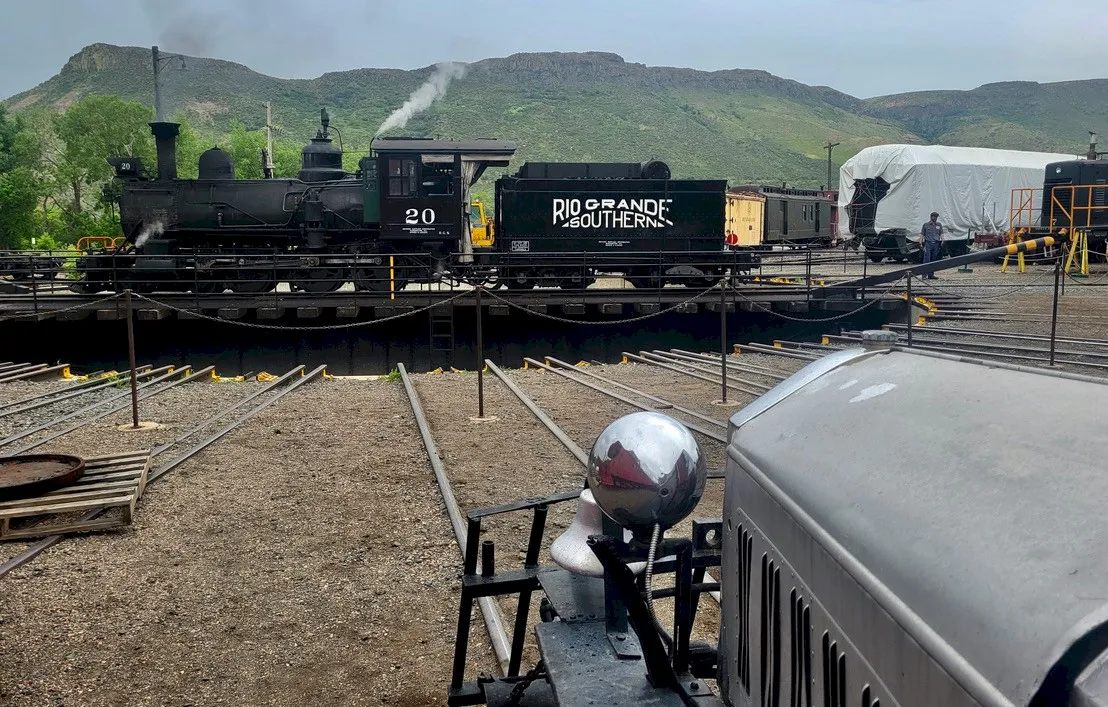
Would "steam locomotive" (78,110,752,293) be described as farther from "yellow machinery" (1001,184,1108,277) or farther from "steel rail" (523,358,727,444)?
"yellow machinery" (1001,184,1108,277)

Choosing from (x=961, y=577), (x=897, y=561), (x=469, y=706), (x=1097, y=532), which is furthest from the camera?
(x=469, y=706)

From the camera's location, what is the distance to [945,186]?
33500mm

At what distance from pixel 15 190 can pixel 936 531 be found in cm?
5396

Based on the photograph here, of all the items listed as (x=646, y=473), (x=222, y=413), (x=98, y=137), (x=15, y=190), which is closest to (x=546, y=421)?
(x=222, y=413)

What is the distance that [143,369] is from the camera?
49.4ft

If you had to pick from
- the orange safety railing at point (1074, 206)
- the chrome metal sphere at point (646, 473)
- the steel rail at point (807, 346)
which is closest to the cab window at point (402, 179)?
the steel rail at point (807, 346)

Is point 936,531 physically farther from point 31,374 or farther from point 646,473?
point 31,374

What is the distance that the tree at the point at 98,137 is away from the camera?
56.4 metres

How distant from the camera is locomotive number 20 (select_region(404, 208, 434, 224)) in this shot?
19.7 meters

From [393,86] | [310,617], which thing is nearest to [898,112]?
[393,86]

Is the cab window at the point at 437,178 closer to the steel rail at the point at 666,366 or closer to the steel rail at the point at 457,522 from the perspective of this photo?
the steel rail at the point at 666,366

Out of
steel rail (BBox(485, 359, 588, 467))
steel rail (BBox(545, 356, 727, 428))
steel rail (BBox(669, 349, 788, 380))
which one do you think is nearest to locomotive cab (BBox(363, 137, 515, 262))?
steel rail (BBox(545, 356, 727, 428))

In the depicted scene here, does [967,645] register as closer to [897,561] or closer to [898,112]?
[897,561]

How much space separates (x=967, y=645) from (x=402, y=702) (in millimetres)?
3247
